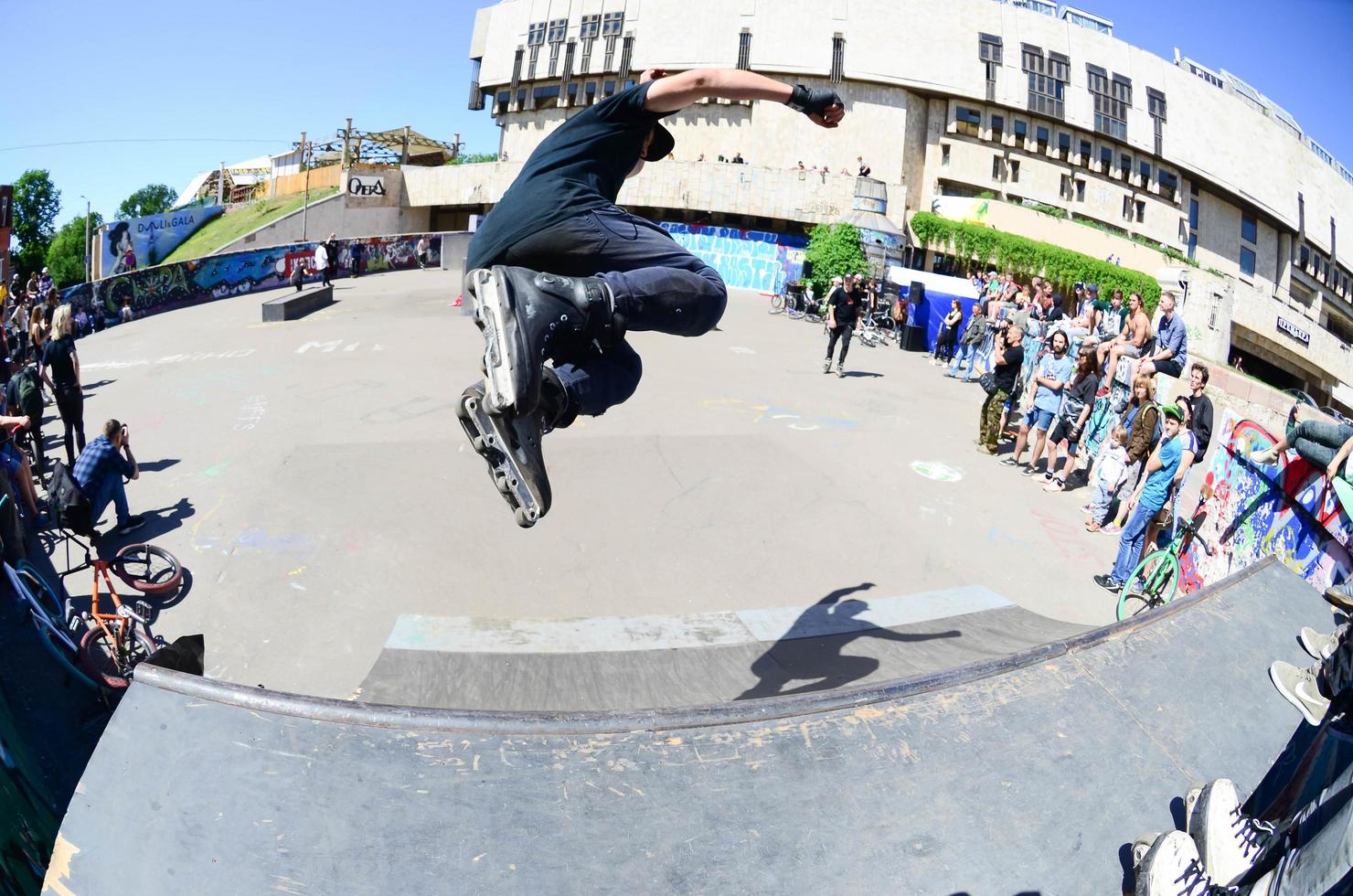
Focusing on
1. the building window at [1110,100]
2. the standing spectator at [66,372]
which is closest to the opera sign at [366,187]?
the standing spectator at [66,372]

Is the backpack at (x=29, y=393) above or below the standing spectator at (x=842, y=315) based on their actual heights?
below

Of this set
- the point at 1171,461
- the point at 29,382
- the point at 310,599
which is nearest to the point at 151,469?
the point at 29,382

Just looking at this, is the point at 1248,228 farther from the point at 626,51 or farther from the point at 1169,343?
the point at 1169,343

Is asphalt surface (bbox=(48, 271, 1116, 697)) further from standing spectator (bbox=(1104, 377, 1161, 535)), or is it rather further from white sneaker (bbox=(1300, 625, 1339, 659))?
white sneaker (bbox=(1300, 625, 1339, 659))

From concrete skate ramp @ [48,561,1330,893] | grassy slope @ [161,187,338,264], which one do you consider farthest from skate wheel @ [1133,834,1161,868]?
grassy slope @ [161,187,338,264]

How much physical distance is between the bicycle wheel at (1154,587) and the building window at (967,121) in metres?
38.8

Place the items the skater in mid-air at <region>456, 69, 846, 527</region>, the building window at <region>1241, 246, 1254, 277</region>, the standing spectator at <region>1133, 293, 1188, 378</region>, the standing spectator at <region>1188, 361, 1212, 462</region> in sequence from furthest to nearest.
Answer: the building window at <region>1241, 246, 1254, 277</region>, the standing spectator at <region>1133, 293, 1188, 378</region>, the standing spectator at <region>1188, 361, 1212, 462</region>, the skater in mid-air at <region>456, 69, 846, 527</region>

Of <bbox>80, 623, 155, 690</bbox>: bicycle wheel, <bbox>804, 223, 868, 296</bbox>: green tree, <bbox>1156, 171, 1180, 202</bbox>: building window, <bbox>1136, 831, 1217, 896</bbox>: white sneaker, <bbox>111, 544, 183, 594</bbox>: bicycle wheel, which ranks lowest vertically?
<bbox>80, 623, 155, 690</bbox>: bicycle wheel

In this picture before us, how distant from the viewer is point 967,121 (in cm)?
4025

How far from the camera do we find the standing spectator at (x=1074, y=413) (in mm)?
9031

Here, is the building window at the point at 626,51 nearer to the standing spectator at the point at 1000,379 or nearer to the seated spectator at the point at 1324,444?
the standing spectator at the point at 1000,379

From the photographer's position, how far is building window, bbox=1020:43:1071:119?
40250 mm

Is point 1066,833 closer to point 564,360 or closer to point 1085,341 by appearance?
point 564,360

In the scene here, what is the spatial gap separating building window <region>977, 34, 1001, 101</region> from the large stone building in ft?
0.23
